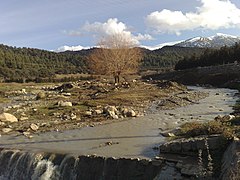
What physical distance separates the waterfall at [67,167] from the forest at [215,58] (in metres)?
86.8

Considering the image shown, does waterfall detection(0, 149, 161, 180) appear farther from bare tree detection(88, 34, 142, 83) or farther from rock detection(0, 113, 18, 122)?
bare tree detection(88, 34, 142, 83)

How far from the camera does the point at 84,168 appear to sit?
17.6m

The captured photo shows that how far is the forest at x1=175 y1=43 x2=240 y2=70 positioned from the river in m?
74.4

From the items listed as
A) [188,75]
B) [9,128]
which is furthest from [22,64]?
[9,128]

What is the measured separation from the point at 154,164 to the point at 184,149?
1637 millimetres

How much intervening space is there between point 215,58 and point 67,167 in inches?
3671

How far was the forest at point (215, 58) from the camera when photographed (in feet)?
327

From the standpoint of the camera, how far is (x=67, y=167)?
18125 millimetres

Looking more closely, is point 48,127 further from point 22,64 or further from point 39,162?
point 22,64

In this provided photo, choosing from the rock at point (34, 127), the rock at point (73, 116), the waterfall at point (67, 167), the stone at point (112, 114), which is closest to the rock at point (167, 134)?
the waterfall at point (67, 167)

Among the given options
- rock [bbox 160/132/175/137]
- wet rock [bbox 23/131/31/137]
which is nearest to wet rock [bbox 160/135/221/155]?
rock [bbox 160/132/175/137]

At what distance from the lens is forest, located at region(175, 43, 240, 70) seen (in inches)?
3922

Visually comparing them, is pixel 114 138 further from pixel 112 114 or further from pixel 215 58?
pixel 215 58

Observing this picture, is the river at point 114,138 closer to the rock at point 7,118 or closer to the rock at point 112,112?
the rock at point 112,112
